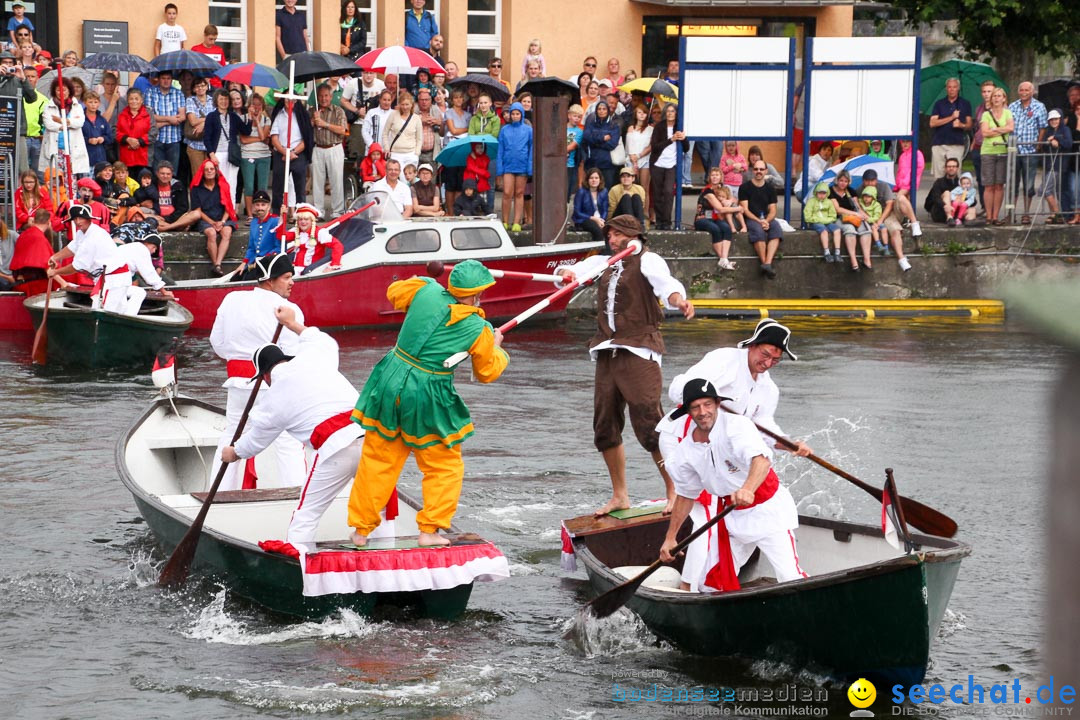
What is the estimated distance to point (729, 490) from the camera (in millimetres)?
7086

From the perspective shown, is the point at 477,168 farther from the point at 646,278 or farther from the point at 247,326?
the point at 646,278

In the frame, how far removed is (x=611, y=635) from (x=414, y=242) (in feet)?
39.9

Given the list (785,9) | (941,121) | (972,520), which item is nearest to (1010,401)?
(972,520)

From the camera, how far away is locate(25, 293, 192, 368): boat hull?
16312mm

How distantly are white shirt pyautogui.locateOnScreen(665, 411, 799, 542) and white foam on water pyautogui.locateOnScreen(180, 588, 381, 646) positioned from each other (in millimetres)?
1920

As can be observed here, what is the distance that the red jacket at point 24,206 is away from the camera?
18.7 meters

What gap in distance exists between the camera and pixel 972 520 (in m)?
10.5

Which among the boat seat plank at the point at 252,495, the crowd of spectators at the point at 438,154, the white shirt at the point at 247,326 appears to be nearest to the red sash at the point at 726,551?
the boat seat plank at the point at 252,495

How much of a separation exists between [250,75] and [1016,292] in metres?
20.3

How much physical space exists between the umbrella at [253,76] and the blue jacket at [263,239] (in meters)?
2.46

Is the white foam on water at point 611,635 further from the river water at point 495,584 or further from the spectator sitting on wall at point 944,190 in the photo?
the spectator sitting on wall at point 944,190

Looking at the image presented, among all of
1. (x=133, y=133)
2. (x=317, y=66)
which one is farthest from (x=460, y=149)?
(x=133, y=133)

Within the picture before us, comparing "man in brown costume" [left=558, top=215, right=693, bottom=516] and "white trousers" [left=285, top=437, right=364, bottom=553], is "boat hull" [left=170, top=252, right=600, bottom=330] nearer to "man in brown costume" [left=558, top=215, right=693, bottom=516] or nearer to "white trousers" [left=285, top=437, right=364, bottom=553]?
"man in brown costume" [left=558, top=215, right=693, bottom=516]

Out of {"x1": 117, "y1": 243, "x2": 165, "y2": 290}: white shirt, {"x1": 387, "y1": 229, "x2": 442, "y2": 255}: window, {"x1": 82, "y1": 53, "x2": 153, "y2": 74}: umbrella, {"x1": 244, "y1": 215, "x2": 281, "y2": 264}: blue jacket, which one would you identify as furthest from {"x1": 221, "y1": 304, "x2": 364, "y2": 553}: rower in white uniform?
{"x1": 82, "y1": 53, "x2": 153, "y2": 74}: umbrella
